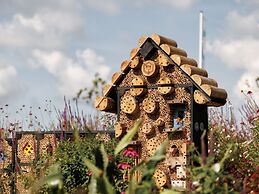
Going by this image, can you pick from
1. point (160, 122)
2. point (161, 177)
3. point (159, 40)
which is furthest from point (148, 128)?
point (159, 40)

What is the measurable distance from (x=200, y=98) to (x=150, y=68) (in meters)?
0.84

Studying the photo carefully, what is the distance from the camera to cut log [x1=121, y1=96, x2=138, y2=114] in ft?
29.2

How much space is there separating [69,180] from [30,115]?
18.4ft

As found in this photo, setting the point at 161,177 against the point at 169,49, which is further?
the point at 169,49

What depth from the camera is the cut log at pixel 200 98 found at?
8430 mm

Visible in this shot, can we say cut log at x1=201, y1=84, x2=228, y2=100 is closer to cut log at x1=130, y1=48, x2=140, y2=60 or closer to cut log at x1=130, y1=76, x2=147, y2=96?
cut log at x1=130, y1=76, x2=147, y2=96

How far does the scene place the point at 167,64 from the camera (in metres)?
8.69

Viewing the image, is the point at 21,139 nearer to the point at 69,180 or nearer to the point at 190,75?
the point at 69,180

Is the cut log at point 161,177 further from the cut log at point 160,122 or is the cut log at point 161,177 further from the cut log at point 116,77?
the cut log at point 116,77

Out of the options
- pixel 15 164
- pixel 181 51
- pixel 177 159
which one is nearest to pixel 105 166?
pixel 177 159

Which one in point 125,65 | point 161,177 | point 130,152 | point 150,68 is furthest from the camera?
point 125,65

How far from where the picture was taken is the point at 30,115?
14.3 m

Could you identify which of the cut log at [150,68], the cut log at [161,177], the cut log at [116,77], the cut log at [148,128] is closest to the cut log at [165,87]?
the cut log at [150,68]

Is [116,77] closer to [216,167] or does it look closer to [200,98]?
[200,98]
